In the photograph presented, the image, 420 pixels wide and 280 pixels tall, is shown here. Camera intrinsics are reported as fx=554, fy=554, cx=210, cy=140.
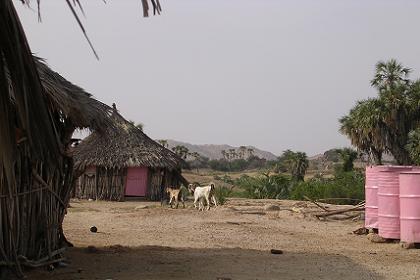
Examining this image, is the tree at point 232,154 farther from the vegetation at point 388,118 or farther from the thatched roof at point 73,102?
the thatched roof at point 73,102

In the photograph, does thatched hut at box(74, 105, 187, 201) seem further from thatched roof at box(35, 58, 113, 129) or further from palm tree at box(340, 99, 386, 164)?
thatched roof at box(35, 58, 113, 129)

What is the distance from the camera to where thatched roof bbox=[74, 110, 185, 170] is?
2611 cm

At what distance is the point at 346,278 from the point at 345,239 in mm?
4614

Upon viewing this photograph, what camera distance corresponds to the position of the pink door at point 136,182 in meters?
26.9

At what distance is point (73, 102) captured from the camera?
7.48 meters

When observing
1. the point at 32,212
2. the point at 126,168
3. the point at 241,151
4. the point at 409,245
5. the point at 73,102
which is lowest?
the point at 409,245

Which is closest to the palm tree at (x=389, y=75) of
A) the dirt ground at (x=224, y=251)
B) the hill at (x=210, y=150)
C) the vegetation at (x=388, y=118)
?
the vegetation at (x=388, y=118)

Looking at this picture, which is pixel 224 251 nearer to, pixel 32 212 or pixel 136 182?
pixel 32 212

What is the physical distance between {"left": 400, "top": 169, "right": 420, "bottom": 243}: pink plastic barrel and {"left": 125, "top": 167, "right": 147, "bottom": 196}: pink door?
700 inches

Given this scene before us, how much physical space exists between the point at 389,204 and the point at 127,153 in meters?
17.3

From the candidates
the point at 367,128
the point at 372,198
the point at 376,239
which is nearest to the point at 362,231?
the point at 372,198

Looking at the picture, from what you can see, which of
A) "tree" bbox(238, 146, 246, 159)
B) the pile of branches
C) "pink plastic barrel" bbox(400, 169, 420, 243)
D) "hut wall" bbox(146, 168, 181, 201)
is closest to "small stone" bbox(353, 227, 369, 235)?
"pink plastic barrel" bbox(400, 169, 420, 243)

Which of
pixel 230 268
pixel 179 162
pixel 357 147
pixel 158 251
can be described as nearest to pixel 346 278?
pixel 230 268

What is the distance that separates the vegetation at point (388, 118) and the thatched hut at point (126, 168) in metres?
11.8
